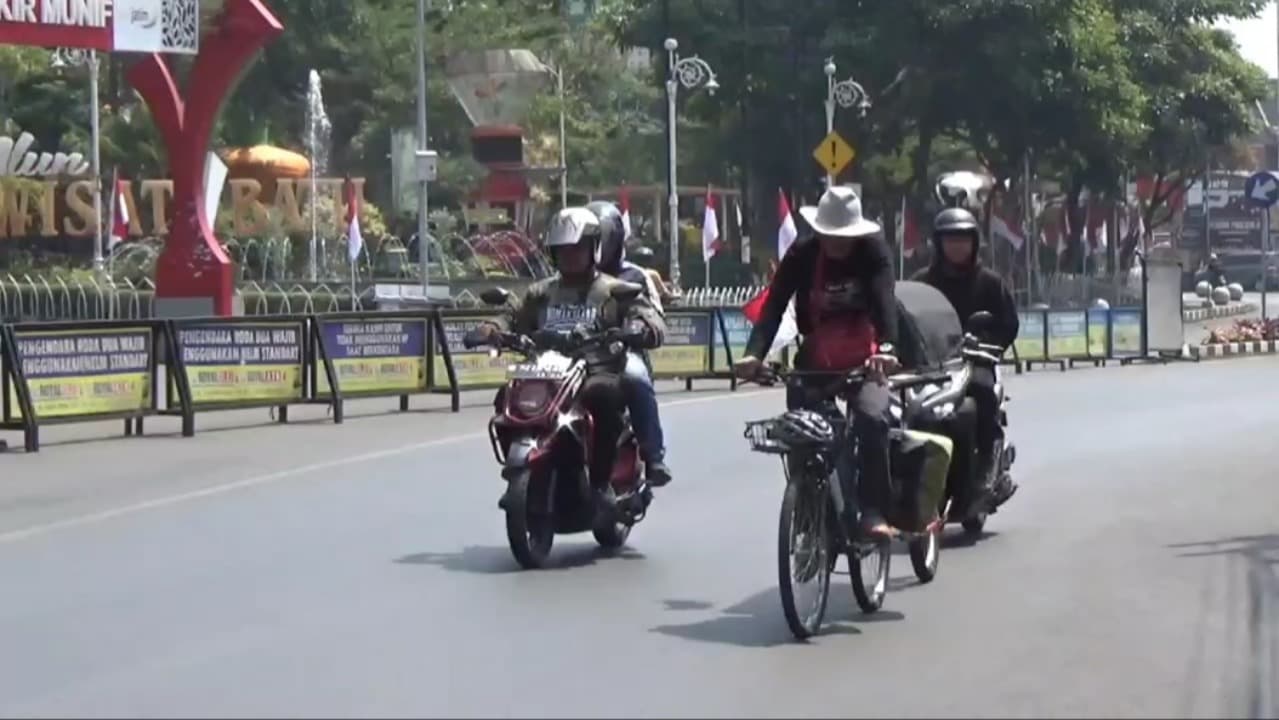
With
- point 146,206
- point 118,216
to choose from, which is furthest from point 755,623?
point 146,206

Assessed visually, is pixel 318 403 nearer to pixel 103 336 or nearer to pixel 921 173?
pixel 103 336

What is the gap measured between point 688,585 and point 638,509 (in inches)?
38.2

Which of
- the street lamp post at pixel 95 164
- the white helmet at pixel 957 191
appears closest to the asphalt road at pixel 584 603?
the white helmet at pixel 957 191

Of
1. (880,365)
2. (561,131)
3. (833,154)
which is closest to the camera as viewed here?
(880,365)

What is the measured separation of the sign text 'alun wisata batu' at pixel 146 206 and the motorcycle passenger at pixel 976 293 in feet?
143

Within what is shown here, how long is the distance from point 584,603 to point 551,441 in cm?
114

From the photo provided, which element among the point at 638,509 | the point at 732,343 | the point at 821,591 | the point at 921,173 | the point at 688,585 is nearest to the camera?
the point at 821,591

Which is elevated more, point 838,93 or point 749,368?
point 838,93

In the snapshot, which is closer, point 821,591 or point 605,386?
point 821,591

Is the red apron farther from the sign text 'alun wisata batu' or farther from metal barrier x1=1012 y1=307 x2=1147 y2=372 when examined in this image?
the sign text 'alun wisata batu'

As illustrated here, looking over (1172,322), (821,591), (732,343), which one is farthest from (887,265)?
(1172,322)

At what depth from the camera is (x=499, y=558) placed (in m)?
12.0

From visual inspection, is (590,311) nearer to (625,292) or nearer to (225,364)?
(625,292)

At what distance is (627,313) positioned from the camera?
11.7m
